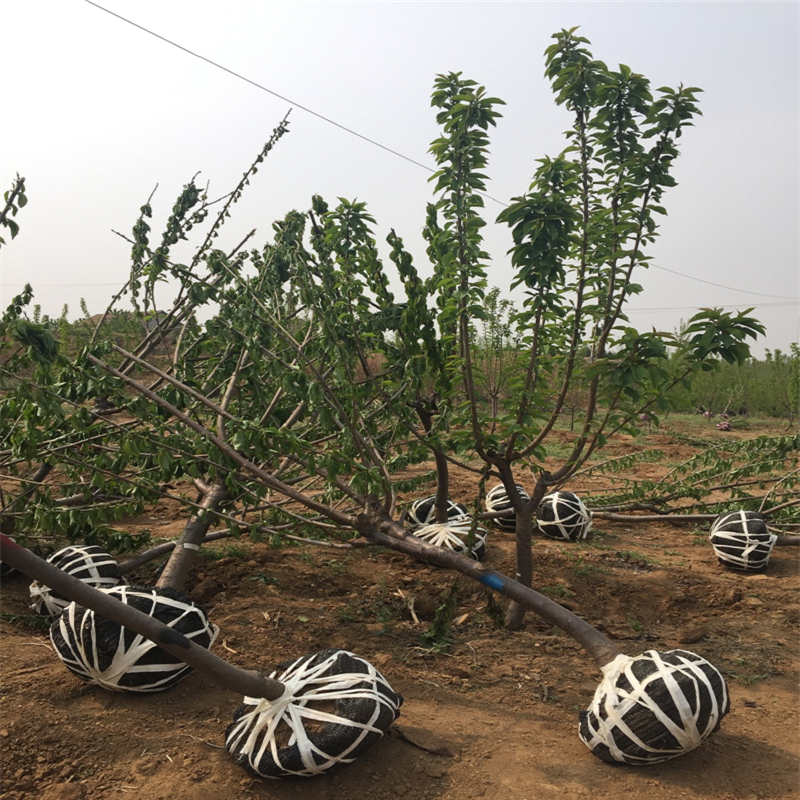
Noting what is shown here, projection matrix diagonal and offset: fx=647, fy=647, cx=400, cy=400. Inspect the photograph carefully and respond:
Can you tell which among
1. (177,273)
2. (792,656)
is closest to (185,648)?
(177,273)

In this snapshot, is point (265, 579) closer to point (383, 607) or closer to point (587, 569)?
point (383, 607)

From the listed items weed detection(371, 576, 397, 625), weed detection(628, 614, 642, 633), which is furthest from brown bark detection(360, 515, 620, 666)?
weed detection(628, 614, 642, 633)

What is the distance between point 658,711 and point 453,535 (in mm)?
2098

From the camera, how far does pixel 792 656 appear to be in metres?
3.54

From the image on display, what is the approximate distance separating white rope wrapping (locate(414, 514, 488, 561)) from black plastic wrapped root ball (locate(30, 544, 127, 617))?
1.82 m

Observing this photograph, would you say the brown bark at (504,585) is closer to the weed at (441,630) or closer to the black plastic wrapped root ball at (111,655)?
the weed at (441,630)

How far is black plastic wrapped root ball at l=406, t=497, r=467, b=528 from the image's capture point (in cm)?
515

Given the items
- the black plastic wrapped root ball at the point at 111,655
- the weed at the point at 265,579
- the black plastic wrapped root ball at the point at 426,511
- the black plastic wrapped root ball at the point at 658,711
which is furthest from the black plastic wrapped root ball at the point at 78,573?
the black plastic wrapped root ball at the point at 658,711

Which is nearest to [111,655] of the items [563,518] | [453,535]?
[453,535]

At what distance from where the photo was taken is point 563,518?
5465 mm

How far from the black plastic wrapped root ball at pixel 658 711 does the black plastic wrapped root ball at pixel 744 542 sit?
2.77 metres

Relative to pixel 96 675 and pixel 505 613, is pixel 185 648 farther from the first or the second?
pixel 505 613

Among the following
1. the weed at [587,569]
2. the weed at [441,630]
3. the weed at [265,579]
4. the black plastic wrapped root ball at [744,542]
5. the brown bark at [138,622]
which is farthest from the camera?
the black plastic wrapped root ball at [744,542]

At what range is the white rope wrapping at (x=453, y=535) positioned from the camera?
427cm
